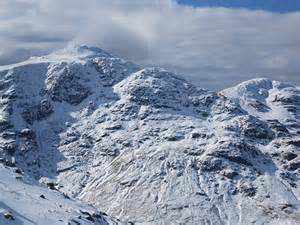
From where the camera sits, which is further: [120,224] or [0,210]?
[120,224]

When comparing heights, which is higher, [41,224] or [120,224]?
[41,224]

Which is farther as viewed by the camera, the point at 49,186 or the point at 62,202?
the point at 49,186

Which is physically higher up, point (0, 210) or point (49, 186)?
point (0, 210)

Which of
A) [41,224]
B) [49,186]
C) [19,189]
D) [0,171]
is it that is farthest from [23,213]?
[49,186]

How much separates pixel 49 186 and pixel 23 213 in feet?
182

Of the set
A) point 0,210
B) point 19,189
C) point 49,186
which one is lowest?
point 49,186

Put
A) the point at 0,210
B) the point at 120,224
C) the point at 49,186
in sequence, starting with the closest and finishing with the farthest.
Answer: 1. the point at 0,210
2. the point at 120,224
3. the point at 49,186

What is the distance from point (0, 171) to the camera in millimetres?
167125

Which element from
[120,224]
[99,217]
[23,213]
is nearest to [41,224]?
[23,213]

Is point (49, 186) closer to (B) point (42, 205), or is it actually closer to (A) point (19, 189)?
(A) point (19, 189)

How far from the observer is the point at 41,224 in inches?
4968

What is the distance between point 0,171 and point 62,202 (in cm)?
2093

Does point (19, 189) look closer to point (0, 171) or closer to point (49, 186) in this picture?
point (0, 171)

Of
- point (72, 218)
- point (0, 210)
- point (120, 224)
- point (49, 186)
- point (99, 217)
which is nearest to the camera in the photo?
point (0, 210)
